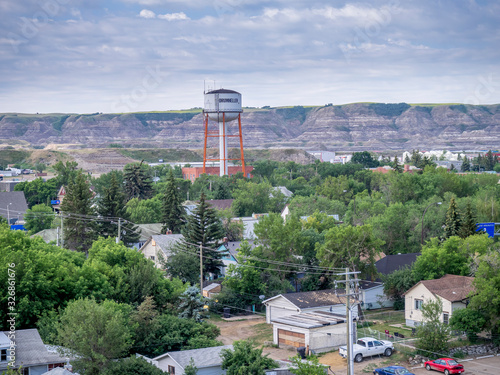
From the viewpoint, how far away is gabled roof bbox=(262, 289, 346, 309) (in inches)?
1715

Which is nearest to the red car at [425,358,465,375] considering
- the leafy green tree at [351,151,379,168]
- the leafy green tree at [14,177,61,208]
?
the leafy green tree at [14,177,61,208]

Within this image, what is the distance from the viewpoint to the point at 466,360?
36.5 meters

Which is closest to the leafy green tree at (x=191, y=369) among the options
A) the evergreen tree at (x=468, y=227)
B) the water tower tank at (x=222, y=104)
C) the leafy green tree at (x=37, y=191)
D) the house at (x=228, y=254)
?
the house at (x=228, y=254)

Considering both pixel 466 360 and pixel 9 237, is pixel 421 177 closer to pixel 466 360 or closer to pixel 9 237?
pixel 466 360

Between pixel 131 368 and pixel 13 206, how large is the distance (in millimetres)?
66056

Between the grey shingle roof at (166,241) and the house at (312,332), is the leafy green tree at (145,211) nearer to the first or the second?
the grey shingle roof at (166,241)

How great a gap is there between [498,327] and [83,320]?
2312cm

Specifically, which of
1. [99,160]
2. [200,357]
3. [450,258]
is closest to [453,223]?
[450,258]

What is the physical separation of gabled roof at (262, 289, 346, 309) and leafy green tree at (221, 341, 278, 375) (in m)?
14.0

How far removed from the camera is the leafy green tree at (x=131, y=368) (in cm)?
2841

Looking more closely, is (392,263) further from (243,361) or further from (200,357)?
(243,361)

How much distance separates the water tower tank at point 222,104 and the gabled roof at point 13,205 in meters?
40.7

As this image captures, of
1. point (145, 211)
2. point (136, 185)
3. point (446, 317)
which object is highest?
point (136, 185)

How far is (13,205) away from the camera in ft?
294
